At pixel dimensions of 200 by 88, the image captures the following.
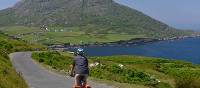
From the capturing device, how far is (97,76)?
37156 mm

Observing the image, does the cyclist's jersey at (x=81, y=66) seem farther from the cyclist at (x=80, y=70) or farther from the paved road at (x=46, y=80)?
the paved road at (x=46, y=80)

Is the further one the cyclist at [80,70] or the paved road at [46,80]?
the paved road at [46,80]

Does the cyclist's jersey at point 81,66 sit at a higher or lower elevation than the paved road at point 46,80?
higher

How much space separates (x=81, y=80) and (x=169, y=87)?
22.4 m

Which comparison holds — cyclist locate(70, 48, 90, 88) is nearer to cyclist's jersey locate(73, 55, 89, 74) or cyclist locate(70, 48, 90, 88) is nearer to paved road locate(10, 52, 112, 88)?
cyclist's jersey locate(73, 55, 89, 74)

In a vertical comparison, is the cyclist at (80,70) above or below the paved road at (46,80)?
above

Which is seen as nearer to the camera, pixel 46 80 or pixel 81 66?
pixel 81 66

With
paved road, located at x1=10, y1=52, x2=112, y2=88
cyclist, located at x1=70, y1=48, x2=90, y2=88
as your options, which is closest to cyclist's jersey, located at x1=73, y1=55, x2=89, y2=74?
cyclist, located at x1=70, y1=48, x2=90, y2=88

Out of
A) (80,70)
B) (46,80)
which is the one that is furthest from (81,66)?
(46,80)

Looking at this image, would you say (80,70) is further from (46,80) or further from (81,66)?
(46,80)

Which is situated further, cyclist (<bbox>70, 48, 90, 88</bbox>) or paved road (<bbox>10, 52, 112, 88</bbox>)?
paved road (<bbox>10, 52, 112, 88</bbox>)

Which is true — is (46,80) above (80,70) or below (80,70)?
below

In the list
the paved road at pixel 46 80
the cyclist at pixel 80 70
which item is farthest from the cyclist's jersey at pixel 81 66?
the paved road at pixel 46 80

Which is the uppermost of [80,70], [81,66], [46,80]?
[81,66]
